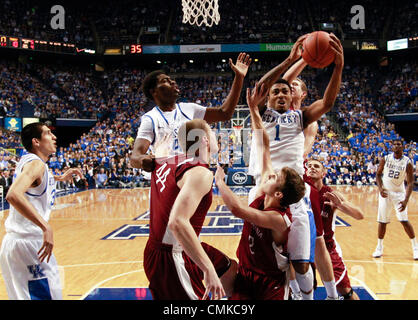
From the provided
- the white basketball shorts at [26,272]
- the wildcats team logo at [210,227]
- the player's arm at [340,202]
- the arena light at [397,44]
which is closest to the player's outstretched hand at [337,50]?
the player's arm at [340,202]

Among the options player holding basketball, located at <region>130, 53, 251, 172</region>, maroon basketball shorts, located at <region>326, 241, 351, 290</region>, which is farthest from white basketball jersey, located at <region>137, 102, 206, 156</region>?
maroon basketball shorts, located at <region>326, 241, 351, 290</region>

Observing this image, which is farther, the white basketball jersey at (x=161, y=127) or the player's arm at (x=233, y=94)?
the player's arm at (x=233, y=94)

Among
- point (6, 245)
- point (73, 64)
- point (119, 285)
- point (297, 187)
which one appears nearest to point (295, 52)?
point (297, 187)

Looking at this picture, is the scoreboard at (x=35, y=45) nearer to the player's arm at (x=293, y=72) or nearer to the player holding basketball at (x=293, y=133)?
the player's arm at (x=293, y=72)

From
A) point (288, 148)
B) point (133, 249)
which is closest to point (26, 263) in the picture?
point (288, 148)

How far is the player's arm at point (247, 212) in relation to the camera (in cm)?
204

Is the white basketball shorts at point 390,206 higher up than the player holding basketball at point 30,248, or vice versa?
the player holding basketball at point 30,248

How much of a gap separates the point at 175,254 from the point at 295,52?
212cm

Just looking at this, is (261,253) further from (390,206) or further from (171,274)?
(390,206)

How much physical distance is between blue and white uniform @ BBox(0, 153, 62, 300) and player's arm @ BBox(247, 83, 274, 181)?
5.42 ft

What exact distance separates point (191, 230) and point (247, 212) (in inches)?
20.8

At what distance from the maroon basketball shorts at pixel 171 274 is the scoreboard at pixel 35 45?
2458 centimetres

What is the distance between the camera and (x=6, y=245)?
2.59m
